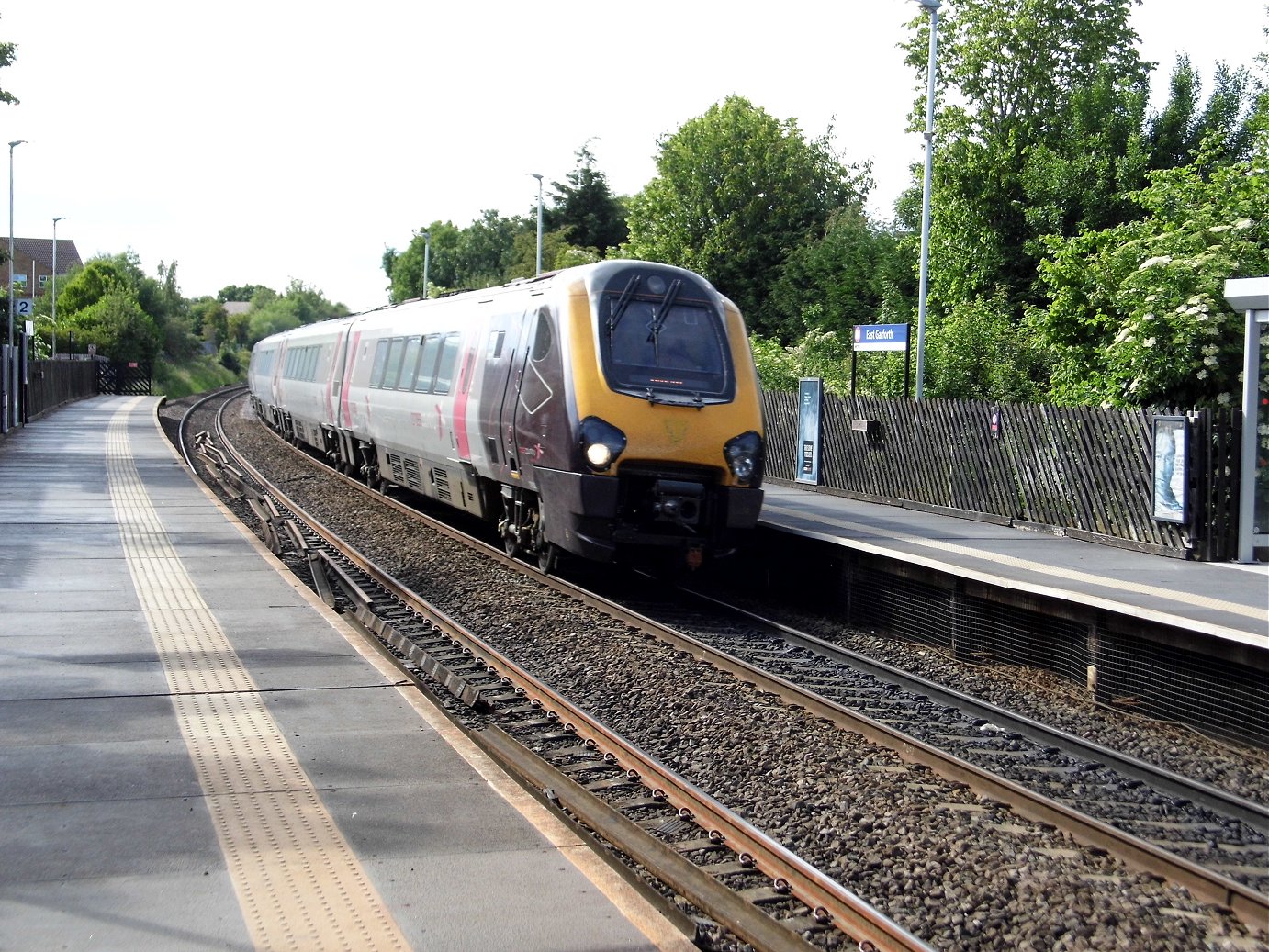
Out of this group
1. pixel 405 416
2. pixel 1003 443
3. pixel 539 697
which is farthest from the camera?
pixel 405 416

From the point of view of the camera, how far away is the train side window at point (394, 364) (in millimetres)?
17781

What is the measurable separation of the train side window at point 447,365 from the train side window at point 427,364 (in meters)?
0.25

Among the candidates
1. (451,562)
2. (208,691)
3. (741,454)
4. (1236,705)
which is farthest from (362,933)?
(451,562)

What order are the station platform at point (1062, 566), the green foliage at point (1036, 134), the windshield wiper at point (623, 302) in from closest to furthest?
the station platform at point (1062, 566), the windshield wiper at point (623, 302), the green foliage at point (1036, 134)

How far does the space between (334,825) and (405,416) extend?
471 inches

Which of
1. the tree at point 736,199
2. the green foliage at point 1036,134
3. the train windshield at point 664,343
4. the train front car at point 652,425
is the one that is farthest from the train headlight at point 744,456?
the tree at point 736,199

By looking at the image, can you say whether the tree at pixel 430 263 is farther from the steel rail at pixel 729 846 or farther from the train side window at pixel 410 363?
the steel rail at pixel 729 846

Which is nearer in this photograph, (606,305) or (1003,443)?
(606,305)

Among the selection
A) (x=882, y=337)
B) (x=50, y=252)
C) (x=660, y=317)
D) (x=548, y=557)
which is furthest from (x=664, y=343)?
(x=50, y=252)

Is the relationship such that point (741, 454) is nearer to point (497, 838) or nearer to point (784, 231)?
point (497, 838)

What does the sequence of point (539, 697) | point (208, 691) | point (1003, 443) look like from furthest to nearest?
point (1003, 443)
point (539, 697)
point (208, 691)

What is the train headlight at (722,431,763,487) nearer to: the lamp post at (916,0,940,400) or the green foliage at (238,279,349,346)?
the lamp post at (916,0,940,400)

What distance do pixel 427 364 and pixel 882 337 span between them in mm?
6450

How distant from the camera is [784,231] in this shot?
49125 mm
